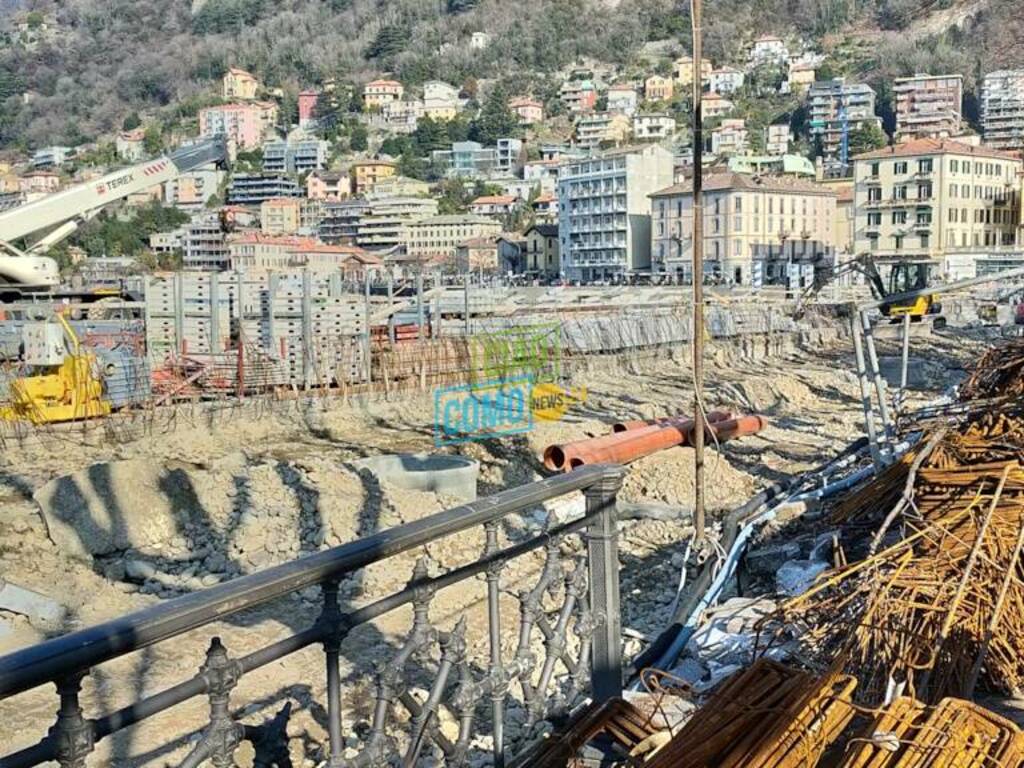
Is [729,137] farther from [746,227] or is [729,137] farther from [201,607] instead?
[201,607]

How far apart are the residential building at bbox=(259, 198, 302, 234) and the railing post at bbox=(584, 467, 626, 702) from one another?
5202 inches

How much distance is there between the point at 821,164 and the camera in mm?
124188

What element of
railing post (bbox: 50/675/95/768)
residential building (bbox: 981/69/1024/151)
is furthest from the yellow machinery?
residential building (bbox: 981/69/1024/151)

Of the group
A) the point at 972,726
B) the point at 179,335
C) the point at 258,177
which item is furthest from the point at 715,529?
the point at 258,177

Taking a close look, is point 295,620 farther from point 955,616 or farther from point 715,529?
point 955,616

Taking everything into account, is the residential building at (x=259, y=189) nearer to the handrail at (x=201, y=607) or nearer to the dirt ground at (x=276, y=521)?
the dirt ground at (x=276, y=521)

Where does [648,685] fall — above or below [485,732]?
above

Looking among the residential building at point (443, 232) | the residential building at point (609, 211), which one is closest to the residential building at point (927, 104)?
the residential building at point (443, 232)

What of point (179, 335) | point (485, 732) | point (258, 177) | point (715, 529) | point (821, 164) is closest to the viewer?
point (485, 732)

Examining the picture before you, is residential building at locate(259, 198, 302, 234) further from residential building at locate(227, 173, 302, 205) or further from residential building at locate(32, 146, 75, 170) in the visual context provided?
residential building at locate(32, 146, 75, 170)

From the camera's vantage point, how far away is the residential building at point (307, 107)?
180250 mm

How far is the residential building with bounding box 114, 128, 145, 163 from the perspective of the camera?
165 m

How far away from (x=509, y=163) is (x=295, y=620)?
5833 inches

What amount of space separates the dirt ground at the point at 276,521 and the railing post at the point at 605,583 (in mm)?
350
